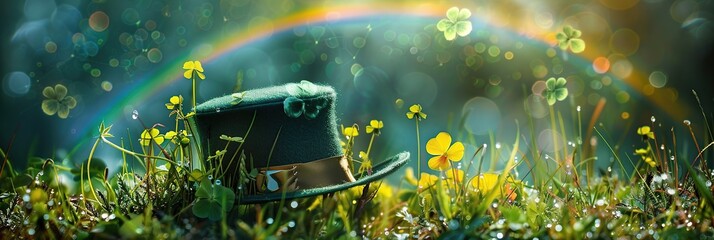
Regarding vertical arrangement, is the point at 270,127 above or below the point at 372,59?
above

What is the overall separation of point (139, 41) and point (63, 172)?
3.40 metres

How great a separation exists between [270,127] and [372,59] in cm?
425

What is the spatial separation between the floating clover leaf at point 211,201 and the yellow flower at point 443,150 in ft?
2.12

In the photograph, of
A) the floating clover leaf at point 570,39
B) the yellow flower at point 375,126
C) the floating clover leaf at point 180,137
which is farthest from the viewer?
the floating clover leaf at point 570,39

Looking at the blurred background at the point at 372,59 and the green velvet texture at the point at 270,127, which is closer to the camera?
the green velvet texture at the point at 270,127

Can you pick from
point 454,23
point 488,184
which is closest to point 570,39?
point 454,23

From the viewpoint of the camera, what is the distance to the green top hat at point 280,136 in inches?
80.3

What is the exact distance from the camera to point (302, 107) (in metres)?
2.04

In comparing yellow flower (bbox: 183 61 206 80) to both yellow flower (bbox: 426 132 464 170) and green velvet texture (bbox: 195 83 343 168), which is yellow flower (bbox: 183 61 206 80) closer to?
green velvet texture (bbox: 195 83 343 168)

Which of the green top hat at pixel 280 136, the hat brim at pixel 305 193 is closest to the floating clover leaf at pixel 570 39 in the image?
the green top hat at pixel 280 136

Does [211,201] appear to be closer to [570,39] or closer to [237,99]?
[237,99]

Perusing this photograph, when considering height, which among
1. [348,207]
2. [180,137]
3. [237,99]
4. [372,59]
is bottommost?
[348,207]

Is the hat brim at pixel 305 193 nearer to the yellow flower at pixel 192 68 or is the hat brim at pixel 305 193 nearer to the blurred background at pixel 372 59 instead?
the yellow flower at pixel 192 68

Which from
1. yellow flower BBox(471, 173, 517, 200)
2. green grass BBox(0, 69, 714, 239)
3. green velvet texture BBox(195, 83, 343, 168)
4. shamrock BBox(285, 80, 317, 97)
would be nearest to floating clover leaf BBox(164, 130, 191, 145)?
green grass BBox(0, 69, 714, 239)
